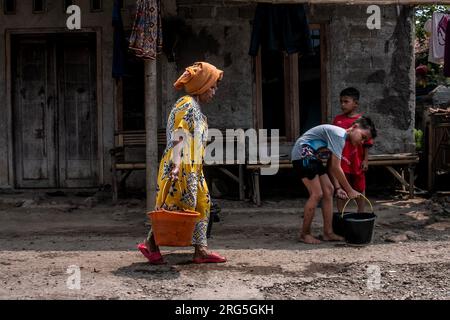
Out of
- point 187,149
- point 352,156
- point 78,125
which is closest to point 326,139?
point 352,156

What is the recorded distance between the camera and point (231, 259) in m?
5.68

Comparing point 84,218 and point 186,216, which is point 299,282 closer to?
point 186,216

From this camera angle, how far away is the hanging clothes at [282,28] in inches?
339

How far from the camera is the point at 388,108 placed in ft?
31.7

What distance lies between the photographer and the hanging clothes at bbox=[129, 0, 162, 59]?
706 centimetres

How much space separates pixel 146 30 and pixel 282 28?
2.31 meters

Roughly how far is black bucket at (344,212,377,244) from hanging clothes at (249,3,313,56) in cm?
325

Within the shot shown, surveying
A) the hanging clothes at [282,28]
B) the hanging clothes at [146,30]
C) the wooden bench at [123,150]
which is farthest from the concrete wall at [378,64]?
the hanging clothes at [146,30]

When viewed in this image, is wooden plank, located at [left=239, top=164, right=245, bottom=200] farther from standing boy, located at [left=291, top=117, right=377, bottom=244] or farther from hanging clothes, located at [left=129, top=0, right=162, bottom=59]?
standing boy, located at [left=291, top=117, right=377, bottom=244]

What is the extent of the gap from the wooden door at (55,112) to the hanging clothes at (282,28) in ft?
9.27

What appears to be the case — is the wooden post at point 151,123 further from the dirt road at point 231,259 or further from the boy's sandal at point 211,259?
the boy's sandal at point 211,259

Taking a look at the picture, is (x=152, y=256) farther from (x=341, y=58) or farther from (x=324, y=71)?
(x=341, y=58)

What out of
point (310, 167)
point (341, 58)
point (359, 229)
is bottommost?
point (359, 229)
